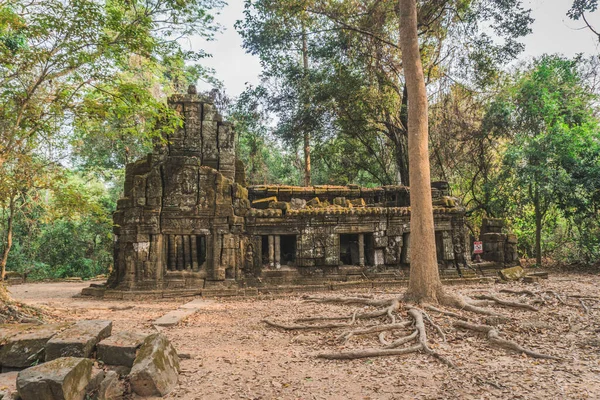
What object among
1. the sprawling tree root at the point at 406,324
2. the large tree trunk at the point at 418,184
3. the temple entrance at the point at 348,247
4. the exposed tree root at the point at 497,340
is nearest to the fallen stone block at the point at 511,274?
the sprawling tree root at the point at 406,324

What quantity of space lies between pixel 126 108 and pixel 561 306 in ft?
28.4

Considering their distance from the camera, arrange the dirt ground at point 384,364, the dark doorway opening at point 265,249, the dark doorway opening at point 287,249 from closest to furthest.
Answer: the dirt ground at point 384,364, the dark doorway opening at point 265,249, the dark doorway opening at point 287,249

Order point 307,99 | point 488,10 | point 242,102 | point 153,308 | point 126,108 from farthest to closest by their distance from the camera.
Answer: point 242,102 → point 307,99 → point 488,10 → point 153,308 → point 126,108

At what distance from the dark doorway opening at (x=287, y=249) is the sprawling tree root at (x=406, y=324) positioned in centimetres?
385

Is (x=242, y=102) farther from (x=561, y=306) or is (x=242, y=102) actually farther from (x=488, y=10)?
(x=561, y=306)

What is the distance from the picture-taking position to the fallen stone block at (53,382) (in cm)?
275

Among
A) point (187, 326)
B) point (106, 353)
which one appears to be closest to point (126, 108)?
point (187, 326)

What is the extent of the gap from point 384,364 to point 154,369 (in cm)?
241

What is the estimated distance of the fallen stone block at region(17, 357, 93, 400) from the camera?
2752 millimetres

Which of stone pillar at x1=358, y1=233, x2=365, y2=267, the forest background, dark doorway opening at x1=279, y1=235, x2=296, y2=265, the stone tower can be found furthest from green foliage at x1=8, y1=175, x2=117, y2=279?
stone pillar at x1=358, y1=233, x2=365, y2=267

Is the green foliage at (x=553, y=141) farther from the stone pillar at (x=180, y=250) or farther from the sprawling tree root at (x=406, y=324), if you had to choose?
the stone pillar at (x=180, y=250)

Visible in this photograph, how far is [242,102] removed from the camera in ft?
57.1

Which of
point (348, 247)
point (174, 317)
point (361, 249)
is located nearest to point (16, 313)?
point (174, 317)

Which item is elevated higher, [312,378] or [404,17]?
[404,17]
